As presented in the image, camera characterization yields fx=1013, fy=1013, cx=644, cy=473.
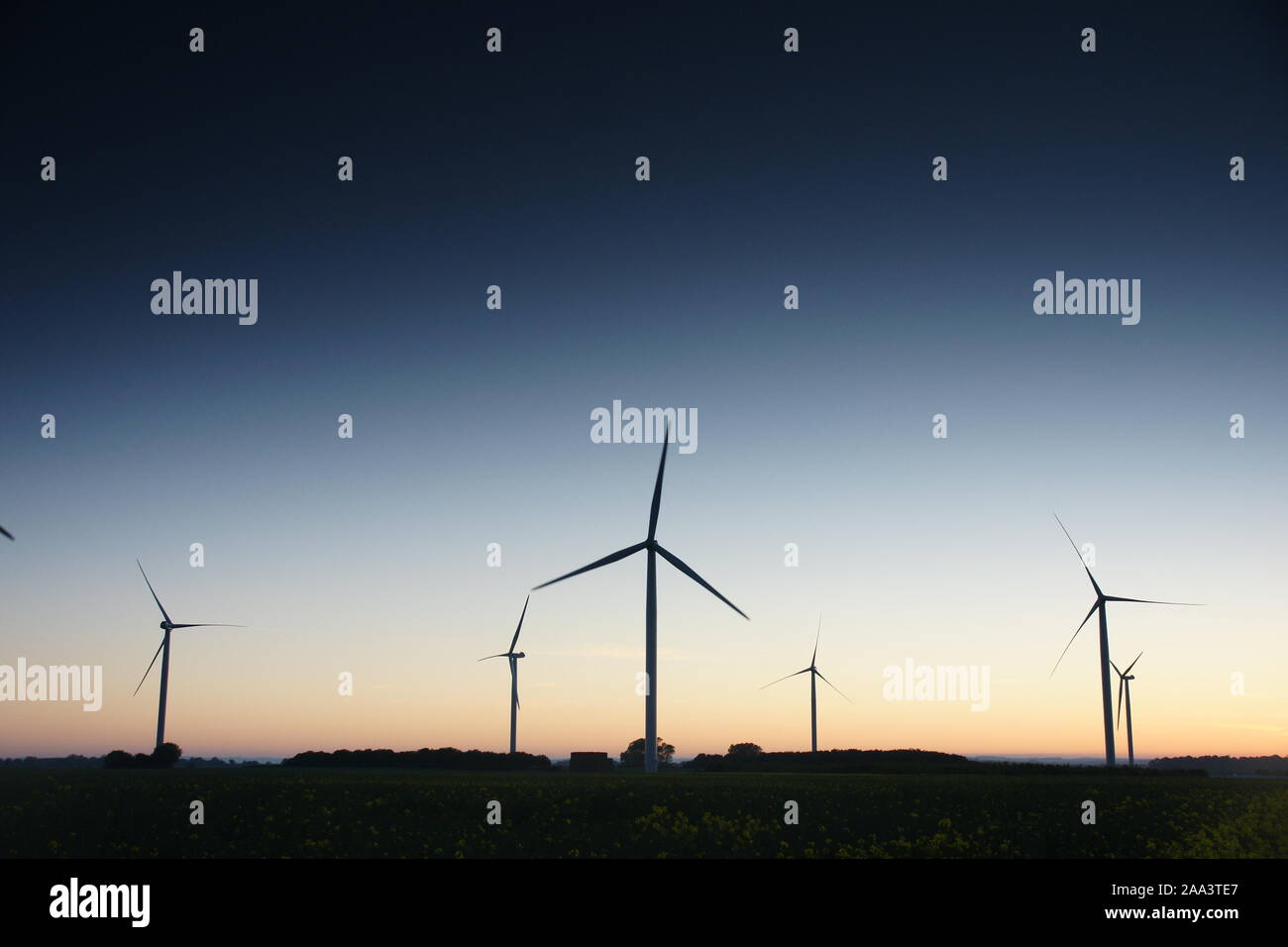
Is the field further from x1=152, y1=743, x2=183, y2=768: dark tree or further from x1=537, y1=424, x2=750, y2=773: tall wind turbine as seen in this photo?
x1=152, y1=743, x2=183, y2=768: dark tree

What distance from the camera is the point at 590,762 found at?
348 ft

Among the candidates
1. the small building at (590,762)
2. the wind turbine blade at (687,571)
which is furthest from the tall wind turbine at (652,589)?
the small building at (590,762)

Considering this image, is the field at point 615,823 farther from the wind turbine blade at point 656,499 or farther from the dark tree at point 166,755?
the dark tree at point 166,755

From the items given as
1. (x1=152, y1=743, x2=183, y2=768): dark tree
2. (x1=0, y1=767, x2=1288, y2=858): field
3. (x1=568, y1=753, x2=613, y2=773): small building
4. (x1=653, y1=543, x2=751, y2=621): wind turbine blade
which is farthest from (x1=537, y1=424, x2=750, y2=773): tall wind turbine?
(x1=152, y1=743, x2=183, y2=768): dark tree

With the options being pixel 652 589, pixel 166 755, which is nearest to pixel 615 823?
pixel 652 589

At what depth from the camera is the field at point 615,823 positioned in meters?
32.3

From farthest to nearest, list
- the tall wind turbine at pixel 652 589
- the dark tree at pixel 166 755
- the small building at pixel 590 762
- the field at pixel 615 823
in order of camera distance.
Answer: the small building at pixel 590 762 → the dark tree at pixel 166 755 → the tall wind turbine at pixel 652 589 → the field at pixel 615 823


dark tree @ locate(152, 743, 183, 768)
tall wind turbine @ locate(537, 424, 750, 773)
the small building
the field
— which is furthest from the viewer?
the small building

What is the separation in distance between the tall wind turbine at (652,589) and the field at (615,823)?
605 inches

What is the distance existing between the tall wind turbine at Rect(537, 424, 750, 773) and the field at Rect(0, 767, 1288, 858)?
15357 millimetres

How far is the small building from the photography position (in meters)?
105

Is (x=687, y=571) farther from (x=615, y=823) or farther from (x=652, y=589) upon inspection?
(x=615, y=823)
